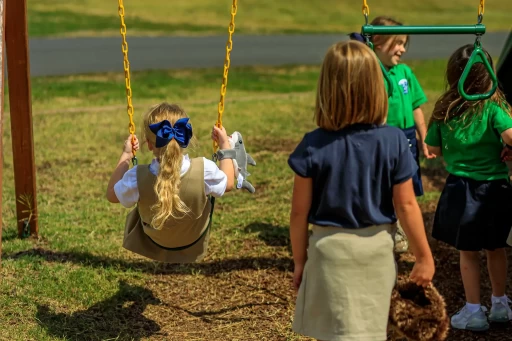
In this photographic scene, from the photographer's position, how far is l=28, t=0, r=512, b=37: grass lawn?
24281 millimetres

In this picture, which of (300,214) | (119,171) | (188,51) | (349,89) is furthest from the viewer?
(188,51)

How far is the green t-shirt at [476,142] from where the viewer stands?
3916 millimetres

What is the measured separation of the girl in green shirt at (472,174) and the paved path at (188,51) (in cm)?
1194

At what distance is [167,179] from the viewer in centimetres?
348

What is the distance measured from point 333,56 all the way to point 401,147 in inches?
16.5

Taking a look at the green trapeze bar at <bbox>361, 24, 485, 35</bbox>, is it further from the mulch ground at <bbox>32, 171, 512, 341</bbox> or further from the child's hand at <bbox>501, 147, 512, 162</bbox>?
the mulch ground at <bbox>32, 171, 512, 341</bbox>

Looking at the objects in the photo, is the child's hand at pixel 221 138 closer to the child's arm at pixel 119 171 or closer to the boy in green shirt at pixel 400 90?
the child's arm at pixel 119 171

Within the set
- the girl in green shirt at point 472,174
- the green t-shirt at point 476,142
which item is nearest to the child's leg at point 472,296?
the girl in green shirt at point 472,174

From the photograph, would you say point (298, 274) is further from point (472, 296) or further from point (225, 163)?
point (472, 296)

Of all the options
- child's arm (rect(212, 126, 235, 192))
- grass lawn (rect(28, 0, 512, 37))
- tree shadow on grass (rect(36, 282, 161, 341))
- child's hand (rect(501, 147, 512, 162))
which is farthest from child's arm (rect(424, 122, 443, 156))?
grass lawn (rect(28, 0, 512, 37))

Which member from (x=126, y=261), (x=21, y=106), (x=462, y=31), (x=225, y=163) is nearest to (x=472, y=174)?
(x=462, y=31)

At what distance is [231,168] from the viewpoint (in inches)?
149

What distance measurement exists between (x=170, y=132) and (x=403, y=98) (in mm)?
1958

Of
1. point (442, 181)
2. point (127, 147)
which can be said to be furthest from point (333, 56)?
point (442, 181)
